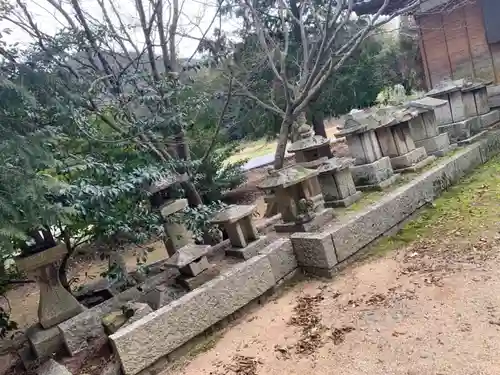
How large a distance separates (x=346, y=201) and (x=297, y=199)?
791 mm

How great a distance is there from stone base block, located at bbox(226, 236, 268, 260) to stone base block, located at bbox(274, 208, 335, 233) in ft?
1.43

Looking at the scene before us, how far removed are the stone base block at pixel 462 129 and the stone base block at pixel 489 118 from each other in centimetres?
11

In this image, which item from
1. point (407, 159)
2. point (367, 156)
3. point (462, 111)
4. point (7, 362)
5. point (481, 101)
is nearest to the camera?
A: point (7, 362)

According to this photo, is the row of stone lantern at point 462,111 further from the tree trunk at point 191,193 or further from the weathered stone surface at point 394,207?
the tree trunk at point 191,193

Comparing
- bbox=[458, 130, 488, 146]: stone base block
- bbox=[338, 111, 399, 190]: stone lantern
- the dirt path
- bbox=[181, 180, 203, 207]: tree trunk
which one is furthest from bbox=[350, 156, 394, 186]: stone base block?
bbox=[181, 180, 203, 207]: tree trunk

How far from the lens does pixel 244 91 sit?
7.21 m

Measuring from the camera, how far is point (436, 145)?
6.41 m

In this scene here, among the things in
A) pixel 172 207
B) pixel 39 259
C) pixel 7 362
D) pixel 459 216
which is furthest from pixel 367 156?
pixel 7 362

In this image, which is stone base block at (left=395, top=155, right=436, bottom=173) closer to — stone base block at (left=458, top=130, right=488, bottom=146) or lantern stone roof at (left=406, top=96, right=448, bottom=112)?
lantern stone roof at (left=406, top=96, right=448, bottom=112)

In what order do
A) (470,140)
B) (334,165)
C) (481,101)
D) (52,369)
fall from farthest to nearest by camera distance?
(481,101) → (470,140) → (334,165) → (52,369)

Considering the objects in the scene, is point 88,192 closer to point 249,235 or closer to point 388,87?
point 249,235

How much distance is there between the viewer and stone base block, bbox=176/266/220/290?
3.72 meters

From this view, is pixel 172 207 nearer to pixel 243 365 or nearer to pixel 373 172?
pixel 243 365

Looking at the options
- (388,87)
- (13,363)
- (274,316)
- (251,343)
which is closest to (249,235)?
(274,316)
